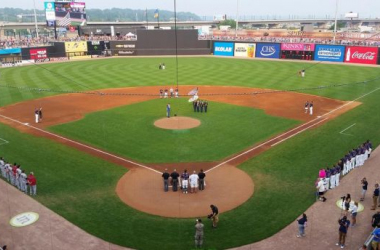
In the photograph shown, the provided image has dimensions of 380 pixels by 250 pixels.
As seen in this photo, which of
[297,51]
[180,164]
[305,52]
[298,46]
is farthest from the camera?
[297,51]

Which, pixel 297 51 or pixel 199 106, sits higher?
pixel 297 51

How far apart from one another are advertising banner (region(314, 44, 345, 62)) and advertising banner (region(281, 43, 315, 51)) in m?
1.01

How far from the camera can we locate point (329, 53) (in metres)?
62.0

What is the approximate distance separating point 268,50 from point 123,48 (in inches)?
1173

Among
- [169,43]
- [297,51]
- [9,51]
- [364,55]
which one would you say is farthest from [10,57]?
[364,55]

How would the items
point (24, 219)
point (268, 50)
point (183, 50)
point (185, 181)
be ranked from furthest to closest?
1. point (183, 50)
2. point (268, 50)
3. point (185, 181)
4. point (24, 219)

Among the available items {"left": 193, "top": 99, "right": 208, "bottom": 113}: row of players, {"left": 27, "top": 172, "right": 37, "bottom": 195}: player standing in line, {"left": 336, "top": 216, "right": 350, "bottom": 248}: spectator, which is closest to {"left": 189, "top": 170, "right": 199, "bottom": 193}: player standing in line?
{"left": 336, "top": 216, "right": 350, "bottom": 248}: spectator

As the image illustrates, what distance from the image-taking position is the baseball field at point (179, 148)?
15097 millimetres

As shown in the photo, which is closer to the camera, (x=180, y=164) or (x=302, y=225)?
(x=302, y=225)

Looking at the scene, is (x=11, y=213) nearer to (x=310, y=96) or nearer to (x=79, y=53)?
(x=310, y=96)

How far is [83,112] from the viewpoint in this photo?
106ft

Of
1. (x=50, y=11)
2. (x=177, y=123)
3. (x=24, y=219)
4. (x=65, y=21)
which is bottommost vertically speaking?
(x=24, y=219)

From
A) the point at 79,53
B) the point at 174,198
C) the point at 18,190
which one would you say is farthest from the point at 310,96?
the point at 79,53

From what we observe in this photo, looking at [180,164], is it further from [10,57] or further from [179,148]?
[10,57]
